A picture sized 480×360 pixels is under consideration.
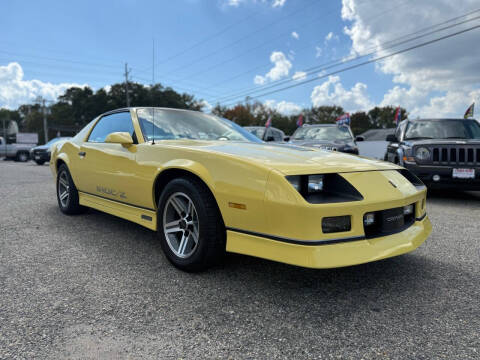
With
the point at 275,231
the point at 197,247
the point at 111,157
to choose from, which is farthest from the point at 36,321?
the point at 111,157

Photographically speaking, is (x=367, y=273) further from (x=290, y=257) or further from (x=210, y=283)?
(x=210, y=283)

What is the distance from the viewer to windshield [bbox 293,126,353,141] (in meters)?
8.42

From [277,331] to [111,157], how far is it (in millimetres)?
2268

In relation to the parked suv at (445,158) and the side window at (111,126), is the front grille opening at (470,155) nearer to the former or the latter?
the parked suv at (445,158)

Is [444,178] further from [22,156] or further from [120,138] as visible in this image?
[22,156]

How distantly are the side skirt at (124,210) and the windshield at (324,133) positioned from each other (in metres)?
5.90

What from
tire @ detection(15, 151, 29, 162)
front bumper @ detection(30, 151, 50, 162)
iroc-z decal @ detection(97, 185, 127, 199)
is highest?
iroc-z decal @ detection(97, 185, 127, 199)

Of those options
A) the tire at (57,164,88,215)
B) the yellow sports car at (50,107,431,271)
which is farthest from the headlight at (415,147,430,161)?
the tire at (57,164,88,215)

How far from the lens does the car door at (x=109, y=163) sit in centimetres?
291

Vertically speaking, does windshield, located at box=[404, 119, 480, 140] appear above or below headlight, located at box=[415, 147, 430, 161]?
above

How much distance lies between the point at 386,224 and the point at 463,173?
13.5 feet

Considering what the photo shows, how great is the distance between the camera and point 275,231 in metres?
1.90

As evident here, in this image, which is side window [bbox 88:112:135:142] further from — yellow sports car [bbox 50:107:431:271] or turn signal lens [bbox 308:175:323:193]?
turn signal lens [bbox 308:175:323:193]

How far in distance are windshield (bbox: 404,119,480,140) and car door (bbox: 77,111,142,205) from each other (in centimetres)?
526
